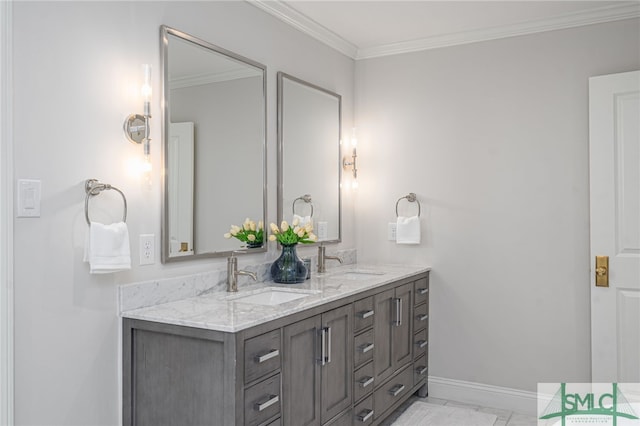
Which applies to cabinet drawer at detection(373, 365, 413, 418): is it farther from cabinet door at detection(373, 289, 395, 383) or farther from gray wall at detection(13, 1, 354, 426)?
gray wall at detection(13, 1, 354, 426)

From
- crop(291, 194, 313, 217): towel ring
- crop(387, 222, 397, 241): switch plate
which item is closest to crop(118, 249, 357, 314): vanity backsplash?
crop(291, 194, 313, 217): towel ring

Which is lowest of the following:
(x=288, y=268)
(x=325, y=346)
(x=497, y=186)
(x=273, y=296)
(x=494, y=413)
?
(x=494, y=413)

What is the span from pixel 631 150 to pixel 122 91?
2740 millimetres

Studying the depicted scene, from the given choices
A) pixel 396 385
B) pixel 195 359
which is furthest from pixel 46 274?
pixel 396 385

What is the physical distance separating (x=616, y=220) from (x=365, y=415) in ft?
5.98

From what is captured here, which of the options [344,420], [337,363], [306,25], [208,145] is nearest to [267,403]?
[337,363]

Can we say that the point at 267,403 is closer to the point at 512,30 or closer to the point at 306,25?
the point at 306,25

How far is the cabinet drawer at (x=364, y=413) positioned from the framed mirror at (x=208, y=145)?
0.99m

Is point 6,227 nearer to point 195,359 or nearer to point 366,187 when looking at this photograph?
point 195,359

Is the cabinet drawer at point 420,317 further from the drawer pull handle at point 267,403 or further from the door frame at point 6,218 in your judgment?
the door frame at point 6,218

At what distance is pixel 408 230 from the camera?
374cm

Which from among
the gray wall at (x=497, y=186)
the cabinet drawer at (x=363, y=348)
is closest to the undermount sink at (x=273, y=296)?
the cabinet drawer at (x=363, y=348)

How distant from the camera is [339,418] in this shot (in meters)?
2.58

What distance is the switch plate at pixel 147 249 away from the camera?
2.28 metres
